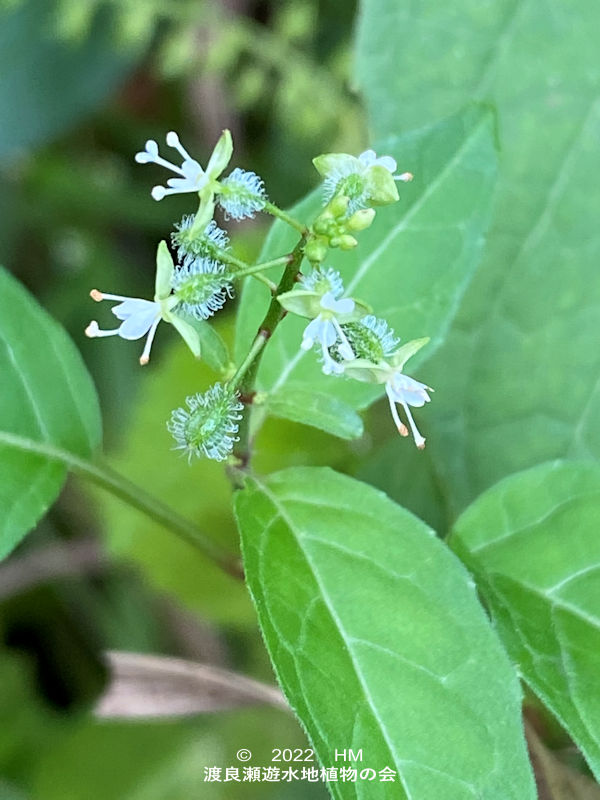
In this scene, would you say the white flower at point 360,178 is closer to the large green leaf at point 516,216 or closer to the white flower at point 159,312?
the white flower at point 159,312

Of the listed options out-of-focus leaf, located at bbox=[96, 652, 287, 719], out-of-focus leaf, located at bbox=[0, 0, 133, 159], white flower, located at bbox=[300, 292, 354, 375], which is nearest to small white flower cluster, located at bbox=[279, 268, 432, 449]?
white flower, located at bbox=[300, 292, 354, 375]

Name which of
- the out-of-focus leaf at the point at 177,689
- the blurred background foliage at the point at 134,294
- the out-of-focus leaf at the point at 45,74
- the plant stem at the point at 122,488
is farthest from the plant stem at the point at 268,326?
the out-of-focus leaf at the point at 45,74

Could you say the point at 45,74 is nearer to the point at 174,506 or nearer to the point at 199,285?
the point at 174,506

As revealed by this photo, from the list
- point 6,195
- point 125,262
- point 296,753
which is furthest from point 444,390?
point 6,195

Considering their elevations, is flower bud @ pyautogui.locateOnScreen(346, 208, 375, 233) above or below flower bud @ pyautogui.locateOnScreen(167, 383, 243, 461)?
above

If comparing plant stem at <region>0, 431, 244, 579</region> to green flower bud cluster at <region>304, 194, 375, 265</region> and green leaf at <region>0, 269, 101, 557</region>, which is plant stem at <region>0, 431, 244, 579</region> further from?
green flower bud cluster at <region>304, 194, 375, 265</region>

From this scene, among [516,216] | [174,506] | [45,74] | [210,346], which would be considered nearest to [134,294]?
[45,74]
